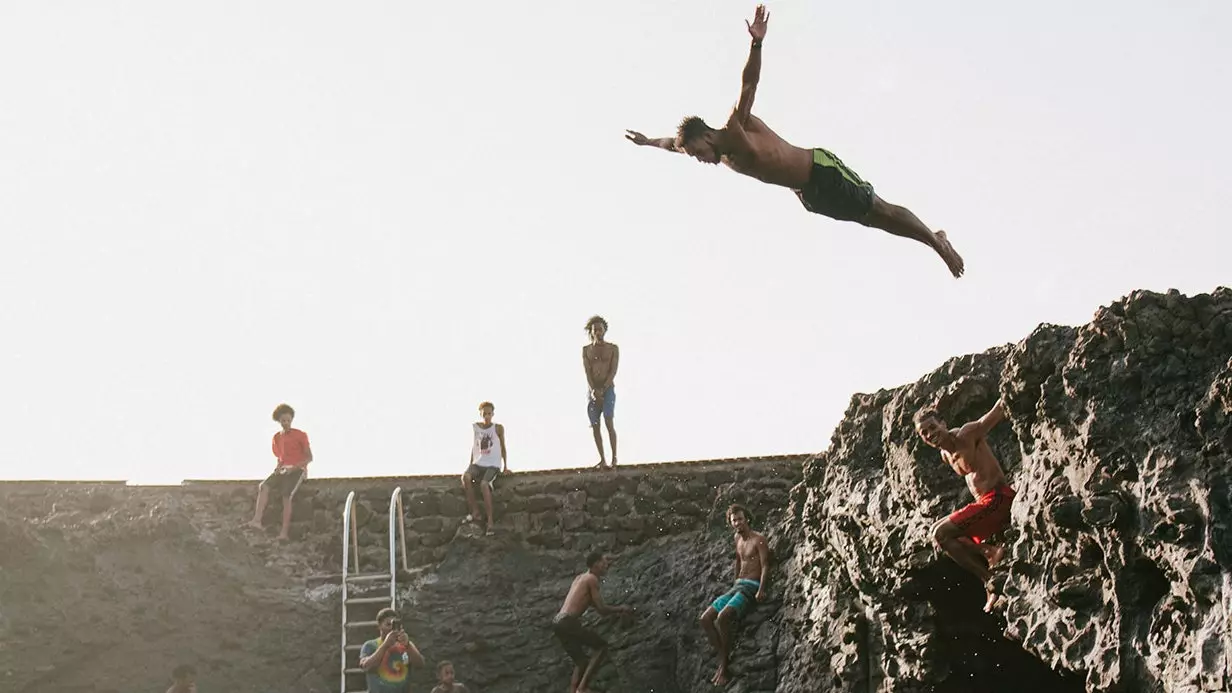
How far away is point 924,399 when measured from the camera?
10.3m

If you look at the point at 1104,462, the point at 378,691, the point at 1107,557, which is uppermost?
the point at 1104,462

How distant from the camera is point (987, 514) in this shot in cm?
887

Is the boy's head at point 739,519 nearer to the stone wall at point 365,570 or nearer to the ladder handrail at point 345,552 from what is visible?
the stone wall at point 365,570

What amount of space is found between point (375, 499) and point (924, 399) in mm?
7333

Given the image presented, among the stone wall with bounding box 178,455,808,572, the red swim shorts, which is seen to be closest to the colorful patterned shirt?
the stone wall with bounding box 178,455,808,572

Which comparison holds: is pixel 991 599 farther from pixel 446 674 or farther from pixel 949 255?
pixel 446 674

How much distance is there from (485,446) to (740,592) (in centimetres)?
380

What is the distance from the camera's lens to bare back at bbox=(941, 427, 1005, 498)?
8789 mm

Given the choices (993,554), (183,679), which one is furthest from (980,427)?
(183,679)

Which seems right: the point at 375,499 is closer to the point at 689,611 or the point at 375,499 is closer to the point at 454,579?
the point at 454,579

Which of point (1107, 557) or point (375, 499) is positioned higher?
point (375, 499)

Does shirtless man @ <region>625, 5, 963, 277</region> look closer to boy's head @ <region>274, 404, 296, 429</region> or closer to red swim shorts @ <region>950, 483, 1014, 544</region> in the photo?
red swim shorts @ <region>950, 483, 1014, 544</region>

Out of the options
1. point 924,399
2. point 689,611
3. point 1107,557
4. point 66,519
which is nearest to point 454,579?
point 689,611

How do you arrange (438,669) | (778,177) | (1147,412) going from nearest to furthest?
(1147,412) < (778,177) < (438,669)
